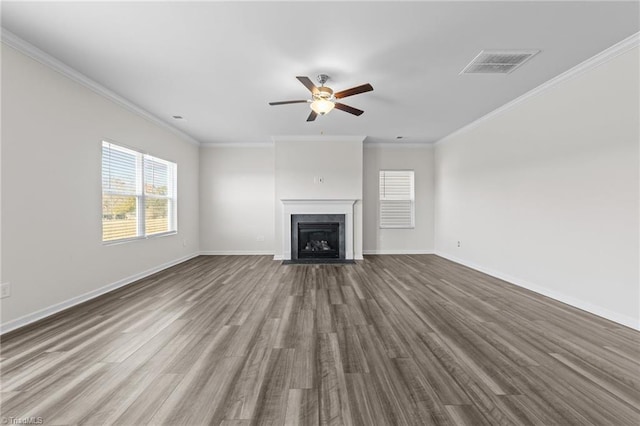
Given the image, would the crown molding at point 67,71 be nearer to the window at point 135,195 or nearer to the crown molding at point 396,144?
the window at point 135,195

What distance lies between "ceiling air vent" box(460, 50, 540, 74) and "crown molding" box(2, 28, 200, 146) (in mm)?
4426

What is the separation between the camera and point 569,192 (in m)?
3.19

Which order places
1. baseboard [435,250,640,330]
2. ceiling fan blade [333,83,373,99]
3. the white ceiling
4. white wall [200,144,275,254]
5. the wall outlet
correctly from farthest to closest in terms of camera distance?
1. white wall [200,144,275,254]
2. ceiling fan blade [333,83,373,99]
3. baseboard [435,250,640,330]
4. the wall outlet
5. the white ceiling

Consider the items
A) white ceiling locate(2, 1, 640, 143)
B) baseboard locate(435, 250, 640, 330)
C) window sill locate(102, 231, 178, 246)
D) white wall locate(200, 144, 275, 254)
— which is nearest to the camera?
white ceiling locate(2, 1, 640, 143)

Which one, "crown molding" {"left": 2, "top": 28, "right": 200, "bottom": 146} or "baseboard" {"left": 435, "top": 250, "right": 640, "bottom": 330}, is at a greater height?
"crown molding" {"left": 2, "top": 28, "right": 200, "bottom": 146}

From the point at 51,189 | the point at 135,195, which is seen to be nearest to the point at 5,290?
the point at 51,189

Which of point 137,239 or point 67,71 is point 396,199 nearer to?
point 137,239

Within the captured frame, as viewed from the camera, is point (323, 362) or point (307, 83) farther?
point (307, 83)

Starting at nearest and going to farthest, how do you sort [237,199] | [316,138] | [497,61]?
1. [497,61]
2. [316,138]
3. [237,199]

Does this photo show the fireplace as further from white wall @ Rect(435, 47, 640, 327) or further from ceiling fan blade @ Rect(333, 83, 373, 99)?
ceiling fan blade @ Rect(333, 83, 373, 99)

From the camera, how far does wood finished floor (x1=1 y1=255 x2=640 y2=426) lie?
1469 mm

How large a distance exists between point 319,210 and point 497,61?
3.92 meters

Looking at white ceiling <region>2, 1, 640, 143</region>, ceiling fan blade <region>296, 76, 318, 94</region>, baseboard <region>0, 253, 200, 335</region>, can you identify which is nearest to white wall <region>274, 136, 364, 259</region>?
white ceiling <region>2, 1, 640, 143</region>

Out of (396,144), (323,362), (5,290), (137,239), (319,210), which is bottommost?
(323,362)
